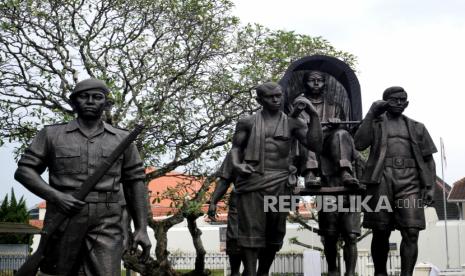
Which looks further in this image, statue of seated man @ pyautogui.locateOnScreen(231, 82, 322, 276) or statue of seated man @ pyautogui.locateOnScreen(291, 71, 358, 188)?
statue of seated man @ pyautogui.locateOnScreen(291, 71, 358, 188)

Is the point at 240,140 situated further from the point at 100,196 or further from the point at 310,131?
the point at 100,196

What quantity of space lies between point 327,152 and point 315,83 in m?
1.01

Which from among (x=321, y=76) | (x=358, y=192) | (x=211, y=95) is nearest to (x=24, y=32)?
(x=211, y=95)

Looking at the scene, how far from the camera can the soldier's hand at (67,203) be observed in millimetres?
6184

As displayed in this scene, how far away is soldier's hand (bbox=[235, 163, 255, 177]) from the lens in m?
8.41

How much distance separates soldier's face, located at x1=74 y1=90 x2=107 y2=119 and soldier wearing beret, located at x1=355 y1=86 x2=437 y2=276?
3.87 metres

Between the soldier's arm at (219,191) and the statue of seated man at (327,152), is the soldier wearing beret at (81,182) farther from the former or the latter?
the statue of seated man at (327,152)

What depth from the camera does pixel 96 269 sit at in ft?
20.7

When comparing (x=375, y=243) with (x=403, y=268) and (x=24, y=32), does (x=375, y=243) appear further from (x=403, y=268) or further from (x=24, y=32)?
(x=24, y=32)

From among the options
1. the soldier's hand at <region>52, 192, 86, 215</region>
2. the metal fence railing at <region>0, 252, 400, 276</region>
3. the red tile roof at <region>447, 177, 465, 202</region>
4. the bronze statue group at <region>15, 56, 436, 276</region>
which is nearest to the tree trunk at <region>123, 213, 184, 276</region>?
the metal fence railing at <region>0, 252, 400, 276</region>

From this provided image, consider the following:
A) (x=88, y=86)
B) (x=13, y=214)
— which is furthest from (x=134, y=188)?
(x=13, y=214)

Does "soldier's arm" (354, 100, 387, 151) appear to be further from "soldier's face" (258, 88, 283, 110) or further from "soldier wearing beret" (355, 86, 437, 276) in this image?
"soldier's face" (258, 88, 283, 110)

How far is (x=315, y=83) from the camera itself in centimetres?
1034

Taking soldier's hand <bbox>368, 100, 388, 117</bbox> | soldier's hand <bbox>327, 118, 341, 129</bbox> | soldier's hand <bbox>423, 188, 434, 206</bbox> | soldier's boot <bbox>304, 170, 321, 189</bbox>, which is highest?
soldier's hand <bbox>368, 100, 388, 117</bbox>
